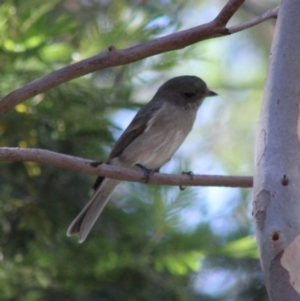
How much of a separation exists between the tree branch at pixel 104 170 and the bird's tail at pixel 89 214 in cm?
75

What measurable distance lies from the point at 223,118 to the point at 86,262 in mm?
4291

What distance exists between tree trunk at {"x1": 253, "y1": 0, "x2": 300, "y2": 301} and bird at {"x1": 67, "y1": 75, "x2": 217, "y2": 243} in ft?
6.91

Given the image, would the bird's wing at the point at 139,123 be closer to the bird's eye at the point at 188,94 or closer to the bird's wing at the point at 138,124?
the bird's wing at the point at 138,124

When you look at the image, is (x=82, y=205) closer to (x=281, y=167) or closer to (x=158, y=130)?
(x=158, y=130)

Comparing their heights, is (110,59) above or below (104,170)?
above

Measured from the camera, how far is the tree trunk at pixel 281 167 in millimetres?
2258

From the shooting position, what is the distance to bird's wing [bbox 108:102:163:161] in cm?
499

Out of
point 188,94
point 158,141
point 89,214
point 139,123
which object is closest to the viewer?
point 89,214

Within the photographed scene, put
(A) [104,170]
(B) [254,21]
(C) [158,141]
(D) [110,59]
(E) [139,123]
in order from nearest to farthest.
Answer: (D) [110,59]
(B) [254,21]
(A) [104,170]
(C) [158,141]
(E) [139,123]

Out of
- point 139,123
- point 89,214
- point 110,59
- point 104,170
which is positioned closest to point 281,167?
point 110,59

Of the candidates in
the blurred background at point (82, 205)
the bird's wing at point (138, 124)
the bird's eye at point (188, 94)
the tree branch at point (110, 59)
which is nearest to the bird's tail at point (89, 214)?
the blurred background at point (82, 205)

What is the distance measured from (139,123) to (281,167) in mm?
2801

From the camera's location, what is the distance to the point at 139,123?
5145 mm

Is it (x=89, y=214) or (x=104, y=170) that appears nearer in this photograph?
(x=104, y=170)
